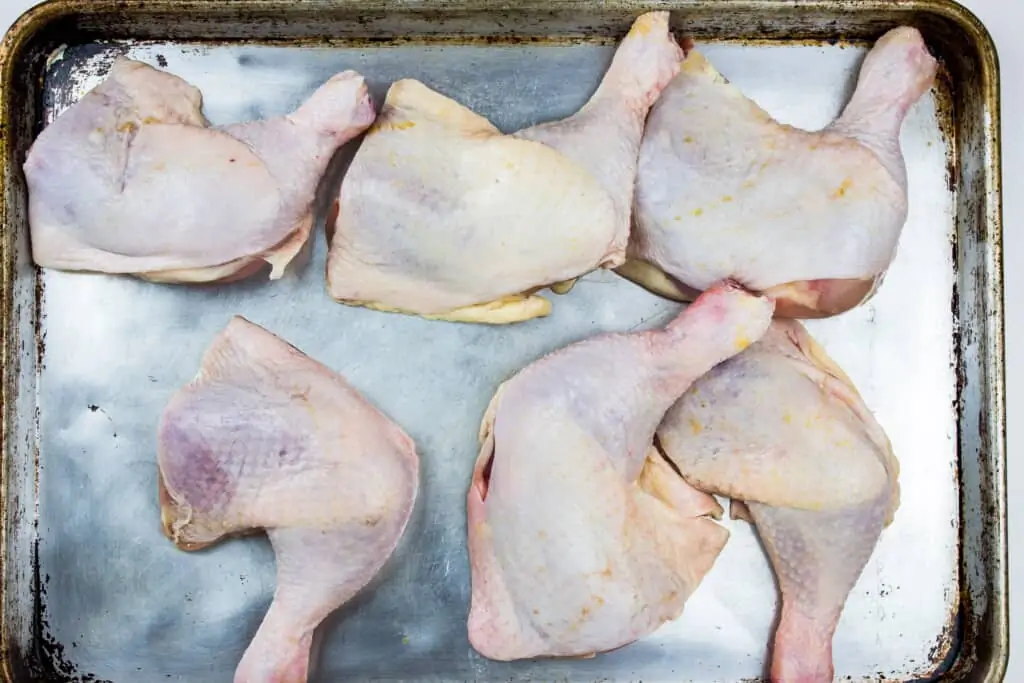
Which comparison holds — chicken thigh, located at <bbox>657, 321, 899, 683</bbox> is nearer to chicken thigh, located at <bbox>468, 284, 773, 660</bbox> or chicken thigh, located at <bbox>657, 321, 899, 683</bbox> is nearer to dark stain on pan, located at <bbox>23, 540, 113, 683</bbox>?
chicken thigh, located at <bbox>468, 284, 773, 660</bbox>

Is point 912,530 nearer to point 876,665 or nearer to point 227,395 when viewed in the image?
point 876,665

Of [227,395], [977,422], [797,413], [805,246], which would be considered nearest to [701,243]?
[805,246]

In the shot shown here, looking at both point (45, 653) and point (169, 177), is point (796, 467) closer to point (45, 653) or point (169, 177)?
point (169, 177)

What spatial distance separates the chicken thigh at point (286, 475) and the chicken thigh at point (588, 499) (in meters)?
0.14

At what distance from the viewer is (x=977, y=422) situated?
119 centimetres

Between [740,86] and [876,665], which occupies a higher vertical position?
[740,86]

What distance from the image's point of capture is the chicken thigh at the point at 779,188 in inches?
42.1

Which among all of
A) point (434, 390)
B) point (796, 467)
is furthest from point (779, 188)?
point (434, 390)

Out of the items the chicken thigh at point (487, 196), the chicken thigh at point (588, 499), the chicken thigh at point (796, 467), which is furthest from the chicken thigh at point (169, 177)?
the chicken thigh at point (796, 467)

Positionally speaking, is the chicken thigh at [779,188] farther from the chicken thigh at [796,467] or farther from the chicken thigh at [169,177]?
the chicken thigh at [169,177]

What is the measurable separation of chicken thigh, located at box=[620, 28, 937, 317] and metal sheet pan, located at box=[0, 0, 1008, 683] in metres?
0.08

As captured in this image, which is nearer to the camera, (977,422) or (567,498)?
(567,498)

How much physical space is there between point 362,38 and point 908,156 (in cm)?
72

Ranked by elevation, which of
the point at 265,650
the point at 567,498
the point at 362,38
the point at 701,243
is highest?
the point at 362,38
